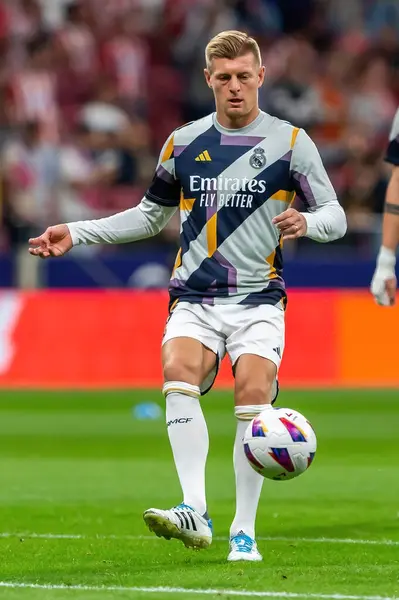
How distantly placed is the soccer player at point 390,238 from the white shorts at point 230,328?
1094 mm

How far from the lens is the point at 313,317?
17.4 metres

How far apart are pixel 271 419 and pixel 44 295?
1097 centimetres

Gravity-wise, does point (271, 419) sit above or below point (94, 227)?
below

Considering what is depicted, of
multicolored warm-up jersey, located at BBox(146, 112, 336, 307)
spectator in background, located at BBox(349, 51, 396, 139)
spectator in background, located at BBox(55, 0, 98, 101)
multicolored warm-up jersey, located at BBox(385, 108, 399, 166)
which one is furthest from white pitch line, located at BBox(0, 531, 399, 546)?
spectator in background, located at BBox(349, 51, 396, 139)

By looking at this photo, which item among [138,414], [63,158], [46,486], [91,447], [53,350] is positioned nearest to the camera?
[46,486]

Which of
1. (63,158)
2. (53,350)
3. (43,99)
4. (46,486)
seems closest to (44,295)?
(53,350)

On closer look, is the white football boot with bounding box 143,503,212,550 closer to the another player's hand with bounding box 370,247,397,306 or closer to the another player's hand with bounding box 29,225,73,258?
the another player's hand with bounding box 29,225,73,258

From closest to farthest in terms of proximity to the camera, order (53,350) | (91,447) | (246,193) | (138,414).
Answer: (246,193) < (91,447) < (138,414) < (53,350)

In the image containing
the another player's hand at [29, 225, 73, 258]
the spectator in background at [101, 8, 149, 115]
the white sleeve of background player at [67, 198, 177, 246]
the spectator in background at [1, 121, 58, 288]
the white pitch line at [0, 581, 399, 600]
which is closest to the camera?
the white pitch line at [0, 581, 399, 600]

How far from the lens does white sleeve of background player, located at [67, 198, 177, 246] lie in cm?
721

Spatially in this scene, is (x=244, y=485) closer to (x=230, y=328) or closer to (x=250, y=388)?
(x=250, y=388)

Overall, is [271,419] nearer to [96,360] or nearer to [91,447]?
[91,447]

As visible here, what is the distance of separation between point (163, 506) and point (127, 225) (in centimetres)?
228

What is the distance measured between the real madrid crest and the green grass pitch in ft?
6.16
